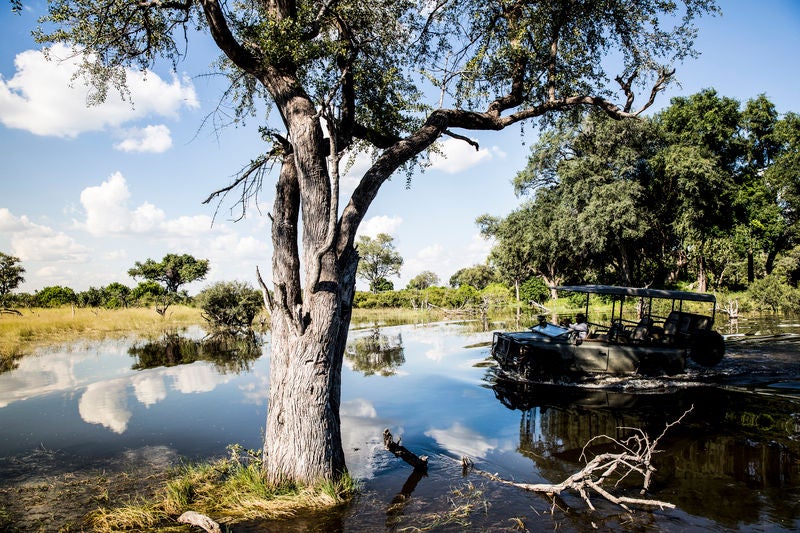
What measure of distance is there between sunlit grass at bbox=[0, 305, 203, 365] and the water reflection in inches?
820

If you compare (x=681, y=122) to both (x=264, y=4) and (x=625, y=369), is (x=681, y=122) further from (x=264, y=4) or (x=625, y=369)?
(x=264, y=4)

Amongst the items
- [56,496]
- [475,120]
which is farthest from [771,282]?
[56,496]

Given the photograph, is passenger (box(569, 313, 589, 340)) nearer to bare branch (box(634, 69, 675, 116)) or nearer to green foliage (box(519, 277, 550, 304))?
bare branch (box(634, 69, 675, 116))

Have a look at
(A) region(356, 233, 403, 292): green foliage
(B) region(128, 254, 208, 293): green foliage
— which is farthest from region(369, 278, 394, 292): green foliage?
(B) region(128, 254, 208, 293): green foliage

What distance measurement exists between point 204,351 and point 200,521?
18018 mm

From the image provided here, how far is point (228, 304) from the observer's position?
2741cm

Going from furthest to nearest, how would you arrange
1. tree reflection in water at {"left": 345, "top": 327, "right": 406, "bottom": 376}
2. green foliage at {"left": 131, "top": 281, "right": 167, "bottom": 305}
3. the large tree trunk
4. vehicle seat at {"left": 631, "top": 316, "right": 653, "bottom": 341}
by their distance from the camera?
green foliage at {"left": 131, "top": 281, "right": 167, "bottom": 305}, tree reflection in water at {"left": 345, "top": 327, "right": 406, "bottom": 376}, vehicle seat at {"left": 631, "top": 316, "right": 653, "bottom": 341}, the large tree trunk

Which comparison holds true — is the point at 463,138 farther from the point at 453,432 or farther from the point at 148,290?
the point at 148,290

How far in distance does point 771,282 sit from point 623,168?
1460cm

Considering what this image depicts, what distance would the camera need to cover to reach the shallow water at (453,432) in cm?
585

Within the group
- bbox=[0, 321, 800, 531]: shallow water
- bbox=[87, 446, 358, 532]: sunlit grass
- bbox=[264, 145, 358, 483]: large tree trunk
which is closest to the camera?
bbox=[87, 446, 358, 532]: sunlit grass

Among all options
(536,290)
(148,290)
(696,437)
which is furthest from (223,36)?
(148,290)

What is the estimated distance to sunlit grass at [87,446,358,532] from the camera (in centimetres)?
553

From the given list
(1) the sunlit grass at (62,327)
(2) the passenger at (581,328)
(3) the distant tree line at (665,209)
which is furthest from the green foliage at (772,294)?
(1) the sunlit grass at (62,327)
